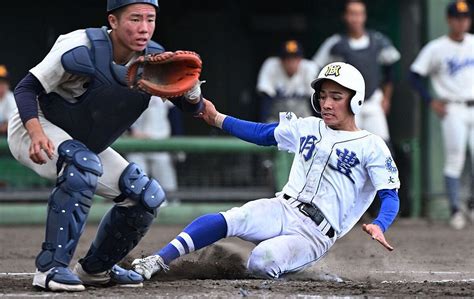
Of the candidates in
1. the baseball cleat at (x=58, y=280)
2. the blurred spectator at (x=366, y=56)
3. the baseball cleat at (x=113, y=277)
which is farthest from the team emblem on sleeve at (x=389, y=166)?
the blurred spectator at (x=366, y=56)

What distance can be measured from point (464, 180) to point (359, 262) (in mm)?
3975

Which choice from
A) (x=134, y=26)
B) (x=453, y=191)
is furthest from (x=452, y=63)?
(x=134, y=26)

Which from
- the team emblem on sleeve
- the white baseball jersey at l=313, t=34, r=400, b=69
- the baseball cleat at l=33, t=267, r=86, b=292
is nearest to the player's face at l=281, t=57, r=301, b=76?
the white baseball jersey at l=313, t=34, r=400, b=69

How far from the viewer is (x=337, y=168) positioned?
5.99 metres

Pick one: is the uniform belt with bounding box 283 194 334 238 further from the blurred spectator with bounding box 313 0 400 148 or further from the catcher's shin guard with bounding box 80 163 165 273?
the blurred spectator with bounding box 313 0 400 148

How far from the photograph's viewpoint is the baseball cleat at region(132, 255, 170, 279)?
5781mm

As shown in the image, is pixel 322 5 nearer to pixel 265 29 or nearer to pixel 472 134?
pixel 265 29

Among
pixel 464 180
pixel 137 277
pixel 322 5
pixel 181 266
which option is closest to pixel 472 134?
pixel 464 180

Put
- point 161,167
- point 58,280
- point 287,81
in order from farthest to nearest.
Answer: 1. point 161,167
2. point 287,81
3. point 58,280

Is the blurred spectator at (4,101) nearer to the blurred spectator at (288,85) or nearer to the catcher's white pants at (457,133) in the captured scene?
the blurred spectator at (288,85)

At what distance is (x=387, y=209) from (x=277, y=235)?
2.25ft

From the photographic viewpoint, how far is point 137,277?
570cm

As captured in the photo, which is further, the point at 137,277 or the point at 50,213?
the point at 137,277

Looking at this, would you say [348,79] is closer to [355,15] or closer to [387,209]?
[387,209]
